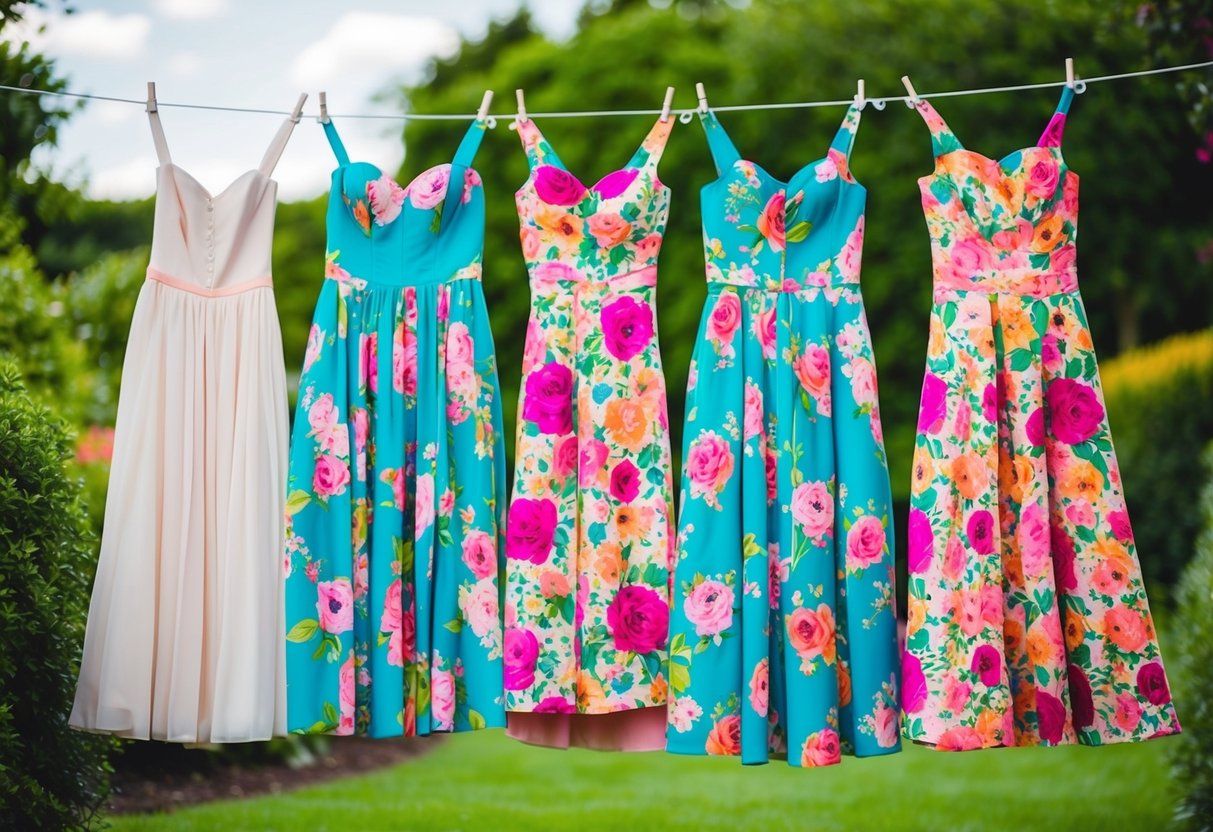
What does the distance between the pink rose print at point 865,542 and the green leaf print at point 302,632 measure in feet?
4.11

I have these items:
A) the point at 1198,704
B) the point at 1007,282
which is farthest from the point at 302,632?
the point at 1198,704

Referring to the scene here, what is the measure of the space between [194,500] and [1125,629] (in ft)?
7.20

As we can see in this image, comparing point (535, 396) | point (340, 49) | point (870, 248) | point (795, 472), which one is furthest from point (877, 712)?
point (340, 49)

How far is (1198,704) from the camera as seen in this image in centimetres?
387

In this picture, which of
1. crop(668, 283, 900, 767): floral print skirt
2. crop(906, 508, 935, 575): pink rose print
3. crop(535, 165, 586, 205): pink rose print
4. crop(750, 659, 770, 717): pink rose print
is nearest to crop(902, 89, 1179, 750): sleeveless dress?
crop(906, 508, 935, 575): pink rose print

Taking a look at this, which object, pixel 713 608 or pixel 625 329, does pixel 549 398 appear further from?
pixel 713 608

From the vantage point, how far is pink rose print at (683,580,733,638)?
2631 mm

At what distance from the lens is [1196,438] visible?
7.99m

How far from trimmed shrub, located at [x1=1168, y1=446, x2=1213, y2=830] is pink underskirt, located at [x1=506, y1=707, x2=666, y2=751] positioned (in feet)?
6.59

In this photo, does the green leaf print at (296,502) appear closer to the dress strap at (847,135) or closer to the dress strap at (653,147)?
the dress strap at (653,147)

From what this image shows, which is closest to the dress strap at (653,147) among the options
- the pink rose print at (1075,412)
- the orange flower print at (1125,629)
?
the pink rose print at (1075,412)

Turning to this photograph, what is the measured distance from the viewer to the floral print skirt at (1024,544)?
262 cm

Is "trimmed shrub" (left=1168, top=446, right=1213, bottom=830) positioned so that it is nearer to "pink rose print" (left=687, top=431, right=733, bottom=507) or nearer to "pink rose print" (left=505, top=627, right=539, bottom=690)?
"pink rose print" (left=687, top=431, right=733, bottom=507)

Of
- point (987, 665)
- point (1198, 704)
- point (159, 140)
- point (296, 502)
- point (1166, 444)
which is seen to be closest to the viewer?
point (987, 665)
